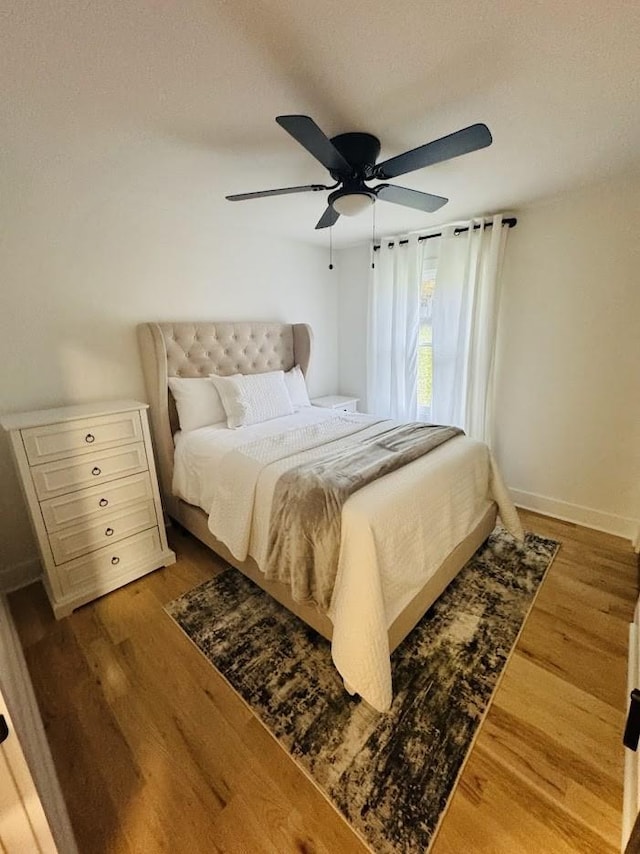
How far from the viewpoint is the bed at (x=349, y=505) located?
1354 millimetres

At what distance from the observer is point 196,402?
2.55 metres

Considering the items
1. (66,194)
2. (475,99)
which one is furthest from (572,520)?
(66,194)

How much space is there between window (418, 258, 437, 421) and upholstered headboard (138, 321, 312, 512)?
1.11 m

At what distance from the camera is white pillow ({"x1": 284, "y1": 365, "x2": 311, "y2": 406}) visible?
3.21m

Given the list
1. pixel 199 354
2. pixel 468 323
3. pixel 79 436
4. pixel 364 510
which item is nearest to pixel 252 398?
pixel 199 354

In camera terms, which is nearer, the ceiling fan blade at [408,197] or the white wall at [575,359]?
the ceiling fan blade at [408,197]

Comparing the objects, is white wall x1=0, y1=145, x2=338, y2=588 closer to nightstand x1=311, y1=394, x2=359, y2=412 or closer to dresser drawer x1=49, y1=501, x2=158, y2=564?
dresser drawer x1=49, y1=501, x2=158, y2=564

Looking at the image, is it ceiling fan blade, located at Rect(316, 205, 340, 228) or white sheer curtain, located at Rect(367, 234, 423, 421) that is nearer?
ceiling fan blade, located at Rect(316, 205, 340, 228)

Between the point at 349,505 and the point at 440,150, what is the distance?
150 centimetres

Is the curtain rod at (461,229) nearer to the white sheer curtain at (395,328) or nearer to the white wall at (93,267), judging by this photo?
the white sheer curtain at (395,328)

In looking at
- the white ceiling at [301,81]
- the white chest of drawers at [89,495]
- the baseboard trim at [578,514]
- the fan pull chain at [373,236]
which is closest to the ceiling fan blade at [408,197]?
the white ceiling at [301,81]

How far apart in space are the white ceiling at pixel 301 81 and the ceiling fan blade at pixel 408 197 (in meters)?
0.22

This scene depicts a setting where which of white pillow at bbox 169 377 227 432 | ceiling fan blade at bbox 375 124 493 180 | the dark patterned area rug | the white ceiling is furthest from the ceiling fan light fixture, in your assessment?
the dark patterned area rug

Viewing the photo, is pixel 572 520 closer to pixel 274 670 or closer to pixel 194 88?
pixel 274 670
